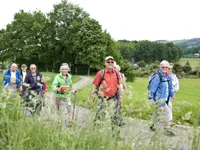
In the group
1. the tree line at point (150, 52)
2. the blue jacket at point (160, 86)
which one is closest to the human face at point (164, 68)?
the blue jacket at point (160, 86)

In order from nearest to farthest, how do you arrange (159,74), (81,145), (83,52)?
(81,145) → (159,74) → (83,52)

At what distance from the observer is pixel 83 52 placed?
61.7 m

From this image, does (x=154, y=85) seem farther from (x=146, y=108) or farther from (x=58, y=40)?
(x=58, y=40)

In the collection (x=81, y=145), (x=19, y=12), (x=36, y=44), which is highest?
(x=19, y=12)

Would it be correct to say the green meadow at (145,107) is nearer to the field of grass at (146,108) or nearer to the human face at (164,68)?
the field of grass at (146,108)

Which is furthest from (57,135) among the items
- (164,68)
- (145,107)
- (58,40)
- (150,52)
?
(150,52)

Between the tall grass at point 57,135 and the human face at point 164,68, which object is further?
the human face at point 164,68

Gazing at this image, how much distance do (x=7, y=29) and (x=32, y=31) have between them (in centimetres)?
609

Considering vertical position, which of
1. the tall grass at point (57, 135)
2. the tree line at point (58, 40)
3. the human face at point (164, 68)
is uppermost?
the tree line at point (58, 40)

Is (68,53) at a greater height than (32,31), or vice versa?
(32,31)

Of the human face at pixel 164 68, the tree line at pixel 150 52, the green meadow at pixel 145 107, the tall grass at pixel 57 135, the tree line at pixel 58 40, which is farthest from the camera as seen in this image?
the tree line at pixel 150 52

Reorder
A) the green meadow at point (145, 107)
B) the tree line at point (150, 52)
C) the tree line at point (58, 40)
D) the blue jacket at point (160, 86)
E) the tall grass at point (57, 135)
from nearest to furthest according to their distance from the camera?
the tall grass at point (57, 135) < the green meadow at point (145, 107) < the blue jacket at point (160, 86) < the tree line at point (58, 40) < the tree line at point (150, 52)

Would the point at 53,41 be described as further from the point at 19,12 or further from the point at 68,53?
the point at 19,12

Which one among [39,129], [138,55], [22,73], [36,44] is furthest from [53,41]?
[138,55]
